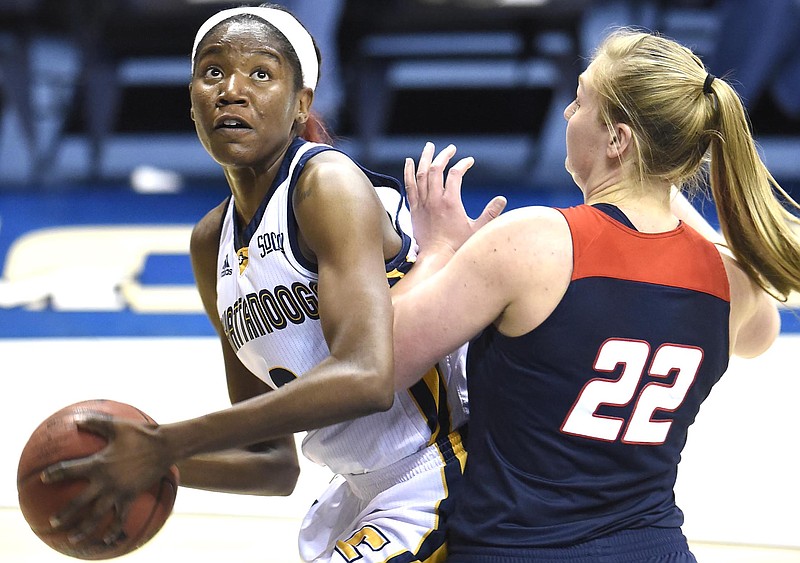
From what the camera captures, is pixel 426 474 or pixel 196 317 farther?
pixel 196 317

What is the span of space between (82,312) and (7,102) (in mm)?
6218

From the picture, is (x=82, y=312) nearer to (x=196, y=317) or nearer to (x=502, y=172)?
(x=196, y=317)

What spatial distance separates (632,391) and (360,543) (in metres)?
0.62

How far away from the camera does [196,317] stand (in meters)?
6.38

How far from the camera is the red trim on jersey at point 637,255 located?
6.09ft

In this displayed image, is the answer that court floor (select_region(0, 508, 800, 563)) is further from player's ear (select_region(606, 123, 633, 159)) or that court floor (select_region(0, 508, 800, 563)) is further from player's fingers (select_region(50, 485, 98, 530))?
player's ear (select_region(606, 123, 633, 159))

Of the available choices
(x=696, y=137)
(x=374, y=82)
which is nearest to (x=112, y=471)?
(x=696, y=137)

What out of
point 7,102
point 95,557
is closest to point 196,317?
point 95,557

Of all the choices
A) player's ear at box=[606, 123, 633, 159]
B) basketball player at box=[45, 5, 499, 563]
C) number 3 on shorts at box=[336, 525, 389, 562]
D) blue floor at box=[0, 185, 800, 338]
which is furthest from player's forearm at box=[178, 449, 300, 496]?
blue floor at box=[0, 185, 800, 338]

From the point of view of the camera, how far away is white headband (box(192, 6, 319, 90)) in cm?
206

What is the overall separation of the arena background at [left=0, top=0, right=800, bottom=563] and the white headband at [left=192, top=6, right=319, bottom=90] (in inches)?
116

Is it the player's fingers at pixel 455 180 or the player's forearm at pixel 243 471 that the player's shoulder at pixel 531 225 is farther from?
the player's forearm at pixel 243 471

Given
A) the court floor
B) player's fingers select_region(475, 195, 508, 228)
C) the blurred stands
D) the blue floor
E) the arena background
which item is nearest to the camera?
player's fingers select_region(475, 195, 508, 228)

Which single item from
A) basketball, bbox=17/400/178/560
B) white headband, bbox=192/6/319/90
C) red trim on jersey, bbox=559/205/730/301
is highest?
white headband, bbox=192/6/319/90
